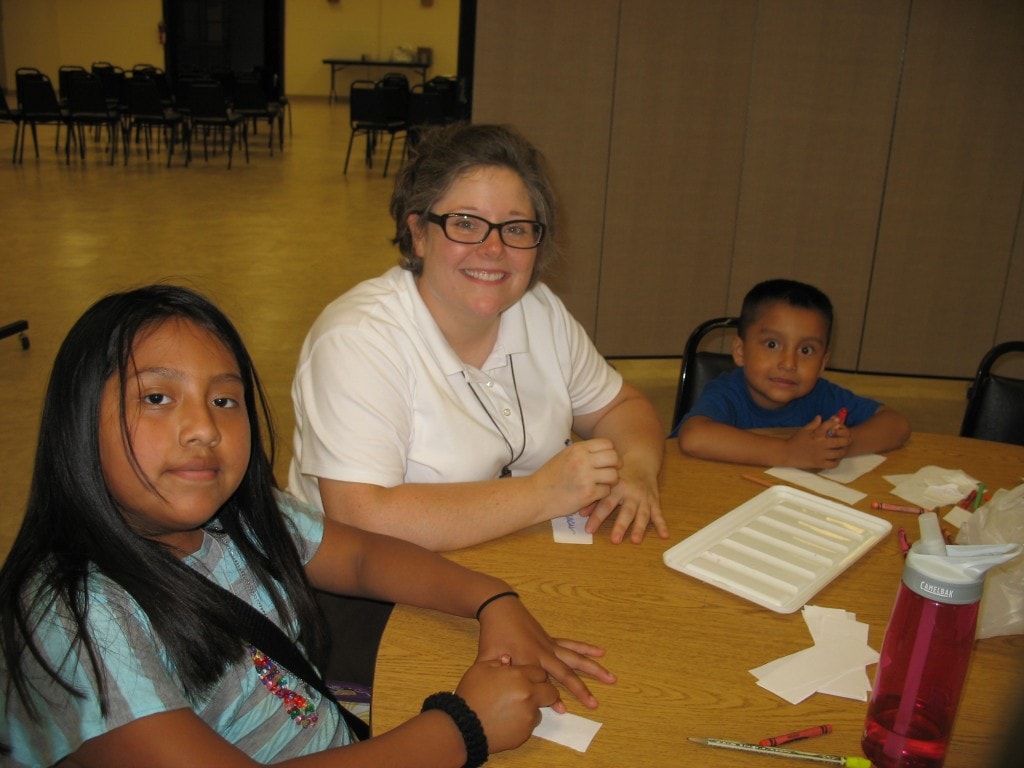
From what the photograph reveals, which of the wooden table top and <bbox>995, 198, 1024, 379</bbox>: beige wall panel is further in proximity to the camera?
<bbox>995, 198, 1024, 379</bbox>: beige wall panel

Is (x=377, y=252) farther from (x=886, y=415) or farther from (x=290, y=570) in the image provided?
(x=290, y=570)

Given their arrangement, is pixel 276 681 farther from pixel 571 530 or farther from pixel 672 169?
pixel 672 169

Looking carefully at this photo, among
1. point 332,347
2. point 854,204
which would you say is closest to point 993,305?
point 854,204

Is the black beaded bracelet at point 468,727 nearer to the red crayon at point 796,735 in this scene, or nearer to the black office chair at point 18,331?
the red crayon at point 796,735

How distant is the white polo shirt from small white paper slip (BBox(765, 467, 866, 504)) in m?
0.48

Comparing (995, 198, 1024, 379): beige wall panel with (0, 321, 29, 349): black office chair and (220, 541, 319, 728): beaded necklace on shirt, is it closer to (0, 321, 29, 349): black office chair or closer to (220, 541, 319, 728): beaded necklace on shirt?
(220, 541, 319, 728): beaded necklace on shirt

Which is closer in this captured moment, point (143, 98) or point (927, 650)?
point (927, 650)

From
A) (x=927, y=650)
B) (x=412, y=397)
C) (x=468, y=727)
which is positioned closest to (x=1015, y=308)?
(x=412, y=397)

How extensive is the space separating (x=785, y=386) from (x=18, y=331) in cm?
417

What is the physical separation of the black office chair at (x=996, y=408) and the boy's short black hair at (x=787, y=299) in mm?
618

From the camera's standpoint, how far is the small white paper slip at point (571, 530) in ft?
5.59

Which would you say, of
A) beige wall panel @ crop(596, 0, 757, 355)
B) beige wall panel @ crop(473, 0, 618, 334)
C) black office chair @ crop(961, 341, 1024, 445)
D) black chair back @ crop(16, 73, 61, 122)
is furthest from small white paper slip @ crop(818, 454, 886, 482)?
black chair back @ crop(16, 73, 61, 122)

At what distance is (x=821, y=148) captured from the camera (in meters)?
4.93

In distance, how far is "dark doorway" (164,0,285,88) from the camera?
16188 mm
